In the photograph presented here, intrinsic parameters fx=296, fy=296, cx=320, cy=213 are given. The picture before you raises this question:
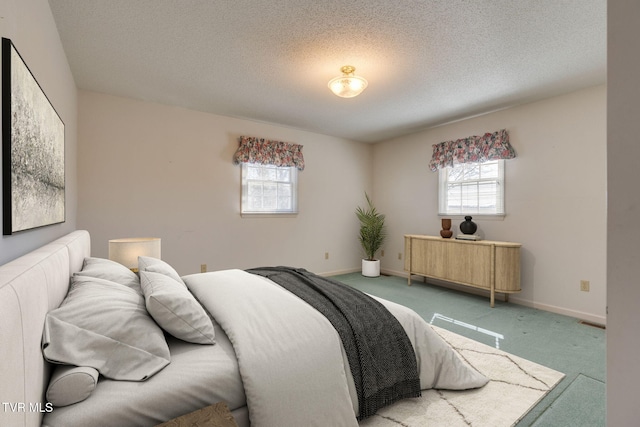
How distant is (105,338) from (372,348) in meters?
1.20

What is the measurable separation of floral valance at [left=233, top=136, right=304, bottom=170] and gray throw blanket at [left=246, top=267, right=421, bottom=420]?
2810mm

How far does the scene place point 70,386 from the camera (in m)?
0.97

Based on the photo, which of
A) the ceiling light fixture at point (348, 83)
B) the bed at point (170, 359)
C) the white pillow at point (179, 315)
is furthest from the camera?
the ceiling light fixture at point (348, 83)

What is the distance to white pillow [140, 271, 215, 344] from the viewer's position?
1.30 meters

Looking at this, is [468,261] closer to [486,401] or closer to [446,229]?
[446,229]

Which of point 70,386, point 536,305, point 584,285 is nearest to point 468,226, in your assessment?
point 536,305

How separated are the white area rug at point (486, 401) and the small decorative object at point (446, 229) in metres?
2.09

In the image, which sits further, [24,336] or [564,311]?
[564,311]

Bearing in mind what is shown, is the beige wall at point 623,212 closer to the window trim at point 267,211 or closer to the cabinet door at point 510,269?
the cabinet door at point 510,269

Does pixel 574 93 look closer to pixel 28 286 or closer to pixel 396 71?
pixel 396 71

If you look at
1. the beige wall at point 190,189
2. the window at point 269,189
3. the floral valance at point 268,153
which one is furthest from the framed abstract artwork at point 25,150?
the window at point 269,189

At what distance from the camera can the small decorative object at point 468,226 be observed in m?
3.90

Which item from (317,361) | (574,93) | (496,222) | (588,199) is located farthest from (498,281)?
(317,361)

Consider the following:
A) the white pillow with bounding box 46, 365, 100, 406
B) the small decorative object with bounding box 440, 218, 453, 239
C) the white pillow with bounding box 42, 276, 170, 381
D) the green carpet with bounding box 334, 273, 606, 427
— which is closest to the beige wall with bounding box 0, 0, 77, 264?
the white pillow with bounding box 42, 276, 170, 381
